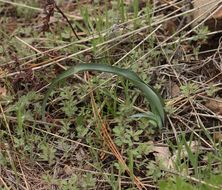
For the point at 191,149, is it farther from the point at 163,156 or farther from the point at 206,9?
the point at 206,9

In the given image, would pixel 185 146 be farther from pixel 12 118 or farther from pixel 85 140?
Result: pixel 12 118

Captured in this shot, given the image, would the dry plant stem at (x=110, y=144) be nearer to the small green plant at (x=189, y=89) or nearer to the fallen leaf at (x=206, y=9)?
the small green plant at (x=189, y=89)

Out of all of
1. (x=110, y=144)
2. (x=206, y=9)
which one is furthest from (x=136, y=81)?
(x=206, y=9)

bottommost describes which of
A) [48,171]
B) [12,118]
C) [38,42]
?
[48,171]

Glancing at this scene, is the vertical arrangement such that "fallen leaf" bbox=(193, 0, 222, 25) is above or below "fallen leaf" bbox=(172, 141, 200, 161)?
above

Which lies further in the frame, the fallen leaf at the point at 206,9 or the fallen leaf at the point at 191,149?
the fallen leaf at the point at 206,9

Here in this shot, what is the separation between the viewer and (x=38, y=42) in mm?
2605

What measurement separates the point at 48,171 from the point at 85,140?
7.4 inches

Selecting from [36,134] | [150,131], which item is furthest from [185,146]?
[36,134]

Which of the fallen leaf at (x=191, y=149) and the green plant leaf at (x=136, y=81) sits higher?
the green plant leaf at (x=136, y=81)

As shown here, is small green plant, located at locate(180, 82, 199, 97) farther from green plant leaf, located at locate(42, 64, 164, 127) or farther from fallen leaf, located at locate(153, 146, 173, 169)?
fallen leaf, located at locate(153, 146, 173, 169)

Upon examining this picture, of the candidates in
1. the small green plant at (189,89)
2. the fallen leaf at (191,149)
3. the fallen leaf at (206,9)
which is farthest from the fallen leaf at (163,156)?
the fallen leaf at (206,9)

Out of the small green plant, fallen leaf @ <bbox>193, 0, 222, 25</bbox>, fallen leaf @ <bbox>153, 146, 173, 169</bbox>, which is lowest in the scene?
fallen leaf @ <bbox>153, 146, 173, 169</bbox>

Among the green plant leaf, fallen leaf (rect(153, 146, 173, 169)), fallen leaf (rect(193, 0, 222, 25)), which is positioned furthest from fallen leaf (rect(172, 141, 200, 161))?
fallen leaf (rect(193, 0, 222, 25))
